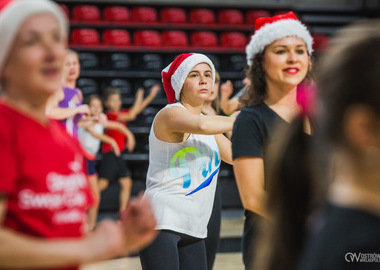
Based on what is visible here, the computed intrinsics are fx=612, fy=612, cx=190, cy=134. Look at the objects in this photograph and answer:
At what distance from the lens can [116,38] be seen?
34.3 feet

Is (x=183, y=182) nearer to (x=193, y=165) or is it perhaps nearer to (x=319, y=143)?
(x=193, y=165)

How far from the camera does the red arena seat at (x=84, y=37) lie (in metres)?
10.2

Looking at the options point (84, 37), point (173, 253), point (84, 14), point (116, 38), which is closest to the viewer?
point (173, 253)

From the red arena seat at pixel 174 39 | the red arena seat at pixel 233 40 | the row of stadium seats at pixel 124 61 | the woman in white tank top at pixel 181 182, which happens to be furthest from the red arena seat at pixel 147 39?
the woman in white tank top at pixel 181 182

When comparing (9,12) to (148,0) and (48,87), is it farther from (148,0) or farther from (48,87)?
(148,0)

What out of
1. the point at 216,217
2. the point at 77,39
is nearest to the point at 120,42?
the point at 77,39

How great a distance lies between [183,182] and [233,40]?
26.7 ft

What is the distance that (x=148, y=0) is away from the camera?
11664 mm

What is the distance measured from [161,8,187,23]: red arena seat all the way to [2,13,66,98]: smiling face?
393 inches

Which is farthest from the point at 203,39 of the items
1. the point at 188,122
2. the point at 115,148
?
the point at 188,122

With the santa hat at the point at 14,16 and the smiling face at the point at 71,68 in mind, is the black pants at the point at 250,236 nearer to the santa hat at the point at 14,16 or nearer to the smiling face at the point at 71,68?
the santa hat at the point at 14,16

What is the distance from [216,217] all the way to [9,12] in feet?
8.05

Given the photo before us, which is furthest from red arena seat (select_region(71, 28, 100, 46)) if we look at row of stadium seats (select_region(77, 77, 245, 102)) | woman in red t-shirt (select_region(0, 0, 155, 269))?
woman in red t-shirt (select_region(0, 0, 155, 269))

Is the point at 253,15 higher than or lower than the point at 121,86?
higher
